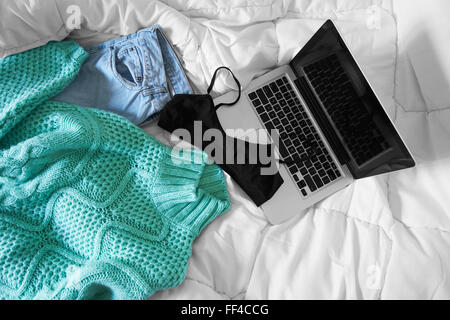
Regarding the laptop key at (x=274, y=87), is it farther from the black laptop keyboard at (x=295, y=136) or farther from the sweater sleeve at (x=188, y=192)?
the sweater sleeve at (x=188, y=192)

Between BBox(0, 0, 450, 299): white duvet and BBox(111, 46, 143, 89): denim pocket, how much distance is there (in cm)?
6

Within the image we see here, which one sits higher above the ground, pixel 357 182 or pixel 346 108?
pixel 346 108

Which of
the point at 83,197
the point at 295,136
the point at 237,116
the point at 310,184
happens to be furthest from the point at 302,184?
the point at 83,197

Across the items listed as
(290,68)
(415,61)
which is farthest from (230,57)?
(415,61)

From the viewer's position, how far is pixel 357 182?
0.99 meters

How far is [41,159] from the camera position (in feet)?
2.94

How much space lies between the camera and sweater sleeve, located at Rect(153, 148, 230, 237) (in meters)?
0.94

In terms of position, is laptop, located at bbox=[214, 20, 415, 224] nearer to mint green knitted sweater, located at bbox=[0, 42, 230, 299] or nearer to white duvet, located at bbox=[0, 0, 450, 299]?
white duvet, located at bbox=[0, 0, 450, 299]

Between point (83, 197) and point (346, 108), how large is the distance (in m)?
0.69

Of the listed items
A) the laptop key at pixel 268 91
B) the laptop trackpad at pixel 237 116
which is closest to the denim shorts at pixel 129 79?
the laptop trackpad at pixel 237 116

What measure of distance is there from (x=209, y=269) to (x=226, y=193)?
20cm

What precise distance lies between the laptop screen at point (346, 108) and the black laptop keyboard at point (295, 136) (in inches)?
1.3

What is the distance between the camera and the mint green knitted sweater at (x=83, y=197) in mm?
856

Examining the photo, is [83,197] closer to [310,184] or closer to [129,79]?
[129,79]
